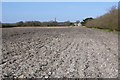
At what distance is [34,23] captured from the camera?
134875 millimetres

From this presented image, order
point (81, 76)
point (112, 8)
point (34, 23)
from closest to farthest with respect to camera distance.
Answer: point (81, 76)
point (112, 8)
point (34, 23)

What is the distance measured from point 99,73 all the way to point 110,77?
0.72 meters

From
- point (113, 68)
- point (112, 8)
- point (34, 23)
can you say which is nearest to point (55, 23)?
point (34, 23)

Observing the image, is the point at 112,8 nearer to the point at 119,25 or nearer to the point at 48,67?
the point at 119,25

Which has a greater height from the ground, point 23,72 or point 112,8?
point 112,8

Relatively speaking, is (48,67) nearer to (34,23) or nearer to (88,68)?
(88,68)

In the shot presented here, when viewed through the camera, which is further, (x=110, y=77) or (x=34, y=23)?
(x=34, y=23)

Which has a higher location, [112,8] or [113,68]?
[112,8]

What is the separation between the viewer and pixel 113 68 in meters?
12.3

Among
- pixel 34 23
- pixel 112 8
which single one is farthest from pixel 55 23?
pixel 112 8

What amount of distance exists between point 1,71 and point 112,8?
4492cm

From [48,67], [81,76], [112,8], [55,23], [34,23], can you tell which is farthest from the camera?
[55,23]

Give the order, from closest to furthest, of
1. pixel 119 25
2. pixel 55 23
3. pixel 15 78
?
pixel 15 78 < pixel 119 25 < pixel 55 23

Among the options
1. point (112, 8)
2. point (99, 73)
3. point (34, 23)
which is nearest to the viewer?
point (99, 73)
